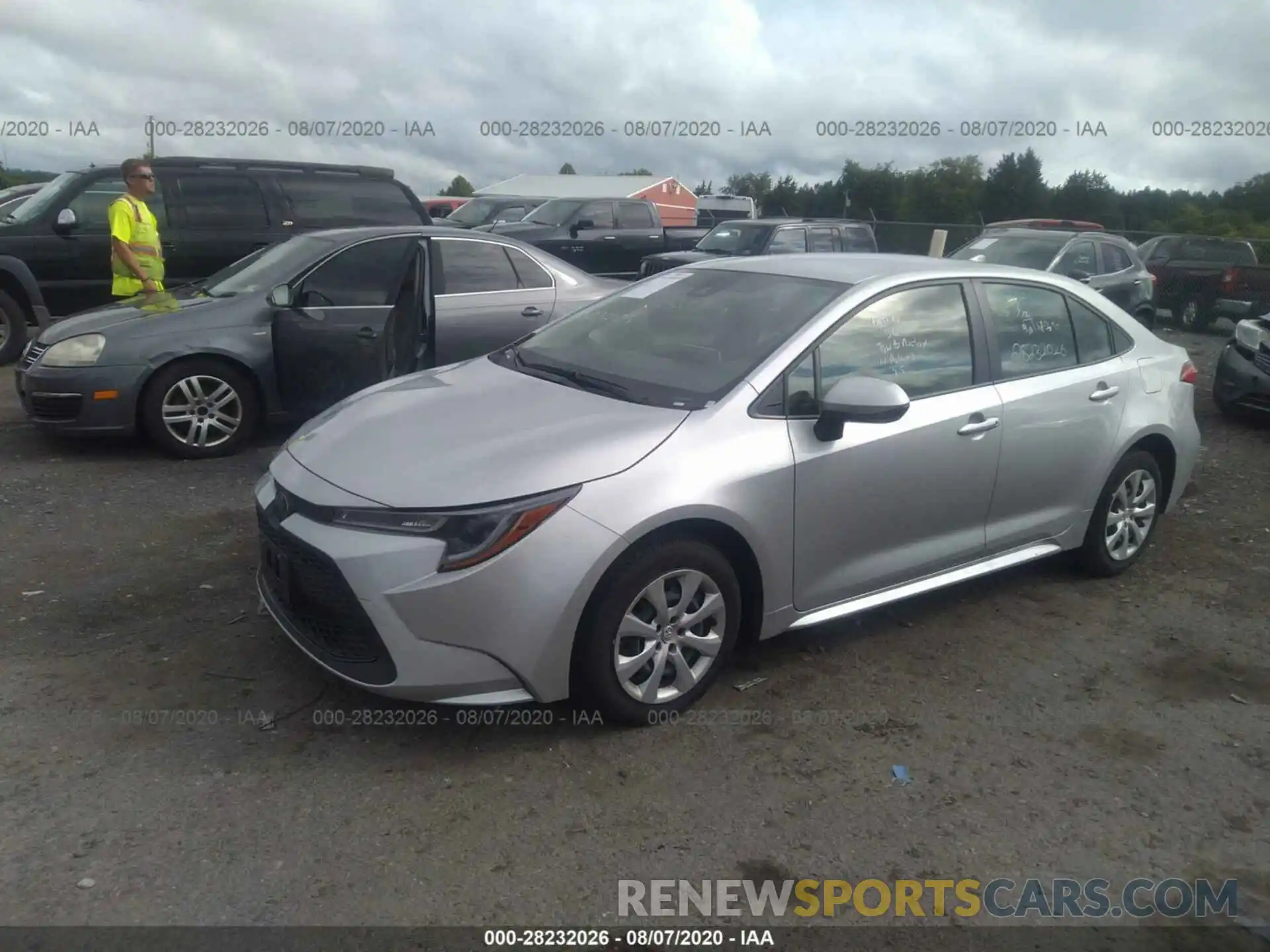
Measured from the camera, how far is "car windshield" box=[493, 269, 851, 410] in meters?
3.93

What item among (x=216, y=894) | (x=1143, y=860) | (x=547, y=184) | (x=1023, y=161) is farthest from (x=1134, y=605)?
(x=1023, y=161)

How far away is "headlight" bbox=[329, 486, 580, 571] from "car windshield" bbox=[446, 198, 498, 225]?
20.2 meters

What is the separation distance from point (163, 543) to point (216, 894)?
2.95 m

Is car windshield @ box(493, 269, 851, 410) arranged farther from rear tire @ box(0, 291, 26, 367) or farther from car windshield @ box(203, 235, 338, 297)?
rear tire @ box(0, 291, 26, 367)

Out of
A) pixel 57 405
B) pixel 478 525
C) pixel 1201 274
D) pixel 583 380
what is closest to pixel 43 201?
pixel 57 405

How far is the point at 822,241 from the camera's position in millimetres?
14391

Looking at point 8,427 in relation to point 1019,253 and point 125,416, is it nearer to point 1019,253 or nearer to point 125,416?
point 125,416

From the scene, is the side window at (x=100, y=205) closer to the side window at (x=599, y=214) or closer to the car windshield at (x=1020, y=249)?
the side window at (x=599, y=214)

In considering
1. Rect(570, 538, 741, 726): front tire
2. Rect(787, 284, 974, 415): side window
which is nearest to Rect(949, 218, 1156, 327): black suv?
Rect(787, 284, 974, 415): side window

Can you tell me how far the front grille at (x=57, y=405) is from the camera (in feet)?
21.3

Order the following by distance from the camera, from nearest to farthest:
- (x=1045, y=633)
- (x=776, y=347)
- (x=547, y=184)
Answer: (x=776, y=347)
(x=1045, y=633)
(x=547, y=184)

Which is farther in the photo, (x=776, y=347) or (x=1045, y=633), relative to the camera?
(x=1045, y=633)

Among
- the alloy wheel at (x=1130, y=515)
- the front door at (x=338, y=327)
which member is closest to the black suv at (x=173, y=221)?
the front door at (x=338, y=327)

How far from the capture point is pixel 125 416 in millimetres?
6566
